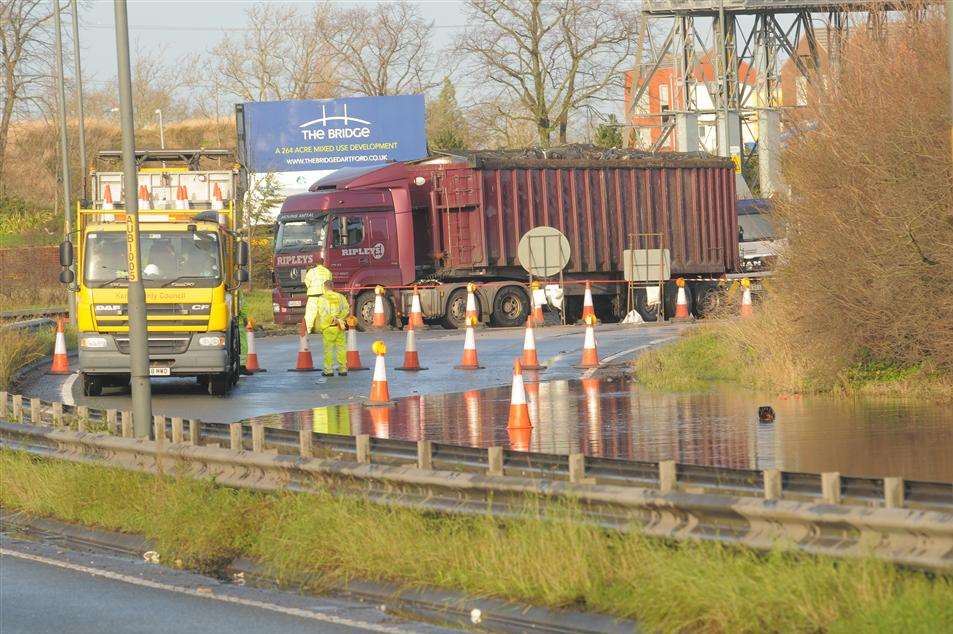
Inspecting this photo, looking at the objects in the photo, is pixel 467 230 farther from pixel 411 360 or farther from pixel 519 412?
pixel 519 412

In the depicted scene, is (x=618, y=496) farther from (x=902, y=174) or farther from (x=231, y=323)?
(x=231, y=323)

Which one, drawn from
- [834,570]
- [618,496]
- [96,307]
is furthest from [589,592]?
[96,307]

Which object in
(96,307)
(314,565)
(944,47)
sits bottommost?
(314,565)

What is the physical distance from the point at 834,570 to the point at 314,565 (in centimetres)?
336

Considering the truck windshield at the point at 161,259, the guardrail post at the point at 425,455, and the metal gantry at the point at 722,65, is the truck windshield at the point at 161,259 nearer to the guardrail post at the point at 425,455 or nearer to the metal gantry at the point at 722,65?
the guardrail post at the point at 425,455

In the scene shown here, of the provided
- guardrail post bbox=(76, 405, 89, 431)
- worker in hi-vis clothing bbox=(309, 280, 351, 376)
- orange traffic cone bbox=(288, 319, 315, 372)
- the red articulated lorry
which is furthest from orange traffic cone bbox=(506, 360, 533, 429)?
the red articulated lorry

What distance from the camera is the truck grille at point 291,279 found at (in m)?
A: 33.9

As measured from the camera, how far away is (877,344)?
54.1ft

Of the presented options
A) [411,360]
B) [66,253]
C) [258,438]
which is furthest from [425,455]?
[411,360]

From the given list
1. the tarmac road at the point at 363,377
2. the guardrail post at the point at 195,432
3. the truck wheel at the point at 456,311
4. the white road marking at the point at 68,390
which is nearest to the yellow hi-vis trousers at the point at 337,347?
the tarmac road at the point at 363,377

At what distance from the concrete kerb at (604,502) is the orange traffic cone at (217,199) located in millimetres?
10760

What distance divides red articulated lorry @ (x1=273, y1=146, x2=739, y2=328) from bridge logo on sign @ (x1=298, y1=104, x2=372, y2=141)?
78.4ft

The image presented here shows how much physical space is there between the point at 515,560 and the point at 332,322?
14085 mm

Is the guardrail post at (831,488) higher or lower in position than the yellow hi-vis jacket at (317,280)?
lower
